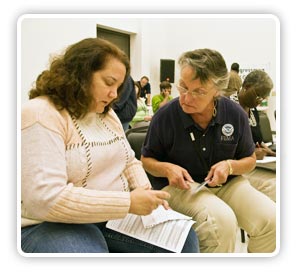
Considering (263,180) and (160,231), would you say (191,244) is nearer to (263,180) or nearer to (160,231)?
(160,231)

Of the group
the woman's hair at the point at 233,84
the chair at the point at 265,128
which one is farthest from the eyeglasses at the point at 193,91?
the chair at the point at 265,128

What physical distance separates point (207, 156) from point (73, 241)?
540 mm

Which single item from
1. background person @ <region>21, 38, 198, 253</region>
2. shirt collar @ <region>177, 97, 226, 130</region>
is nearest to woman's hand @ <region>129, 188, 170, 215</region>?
background person @ <region>21, 38, 198, 253</region>

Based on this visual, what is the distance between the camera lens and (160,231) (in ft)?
3.32

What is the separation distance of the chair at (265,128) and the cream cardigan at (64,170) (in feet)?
1.65

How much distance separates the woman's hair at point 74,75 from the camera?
919 millimetres

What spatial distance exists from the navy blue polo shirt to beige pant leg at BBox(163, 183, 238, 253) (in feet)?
0.24

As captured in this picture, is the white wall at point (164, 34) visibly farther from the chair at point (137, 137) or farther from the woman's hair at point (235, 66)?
the chair at point (137, 137)

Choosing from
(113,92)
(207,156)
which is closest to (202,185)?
(207,156)

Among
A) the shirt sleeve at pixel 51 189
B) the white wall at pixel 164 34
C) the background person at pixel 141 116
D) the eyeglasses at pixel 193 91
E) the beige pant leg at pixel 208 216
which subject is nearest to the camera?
the shirt sleeve at pixel 51 189
